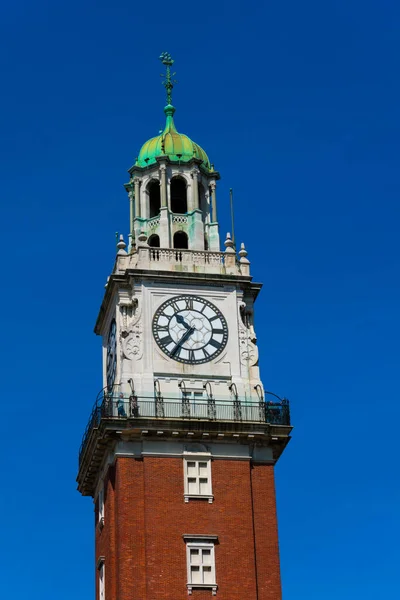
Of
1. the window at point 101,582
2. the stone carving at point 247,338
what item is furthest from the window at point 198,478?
the stone carving at point 247,338

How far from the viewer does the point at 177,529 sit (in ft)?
196

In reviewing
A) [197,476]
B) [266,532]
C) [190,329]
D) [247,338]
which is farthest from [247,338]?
[266,532]

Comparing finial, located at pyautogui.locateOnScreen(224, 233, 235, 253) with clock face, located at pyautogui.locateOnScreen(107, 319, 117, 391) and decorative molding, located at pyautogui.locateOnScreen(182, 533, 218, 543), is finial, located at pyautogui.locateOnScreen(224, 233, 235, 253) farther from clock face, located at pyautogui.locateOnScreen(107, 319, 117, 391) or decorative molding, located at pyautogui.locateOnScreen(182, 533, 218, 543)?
decorative molding, located at pyautogui.locateOnScreen(182, 533, 218, 543)

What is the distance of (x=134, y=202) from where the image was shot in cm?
7012

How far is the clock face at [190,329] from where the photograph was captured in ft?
210

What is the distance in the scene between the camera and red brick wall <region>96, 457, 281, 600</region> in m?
58.7

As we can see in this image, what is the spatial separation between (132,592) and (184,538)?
3.15 meters

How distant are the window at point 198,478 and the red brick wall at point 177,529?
0.79 feet

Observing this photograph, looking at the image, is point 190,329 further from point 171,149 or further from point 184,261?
point 171,149

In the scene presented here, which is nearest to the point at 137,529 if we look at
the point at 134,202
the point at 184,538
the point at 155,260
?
the point at 184,538

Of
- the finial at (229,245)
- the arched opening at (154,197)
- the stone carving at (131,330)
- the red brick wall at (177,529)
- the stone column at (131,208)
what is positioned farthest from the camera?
the arched opening at (154,197)

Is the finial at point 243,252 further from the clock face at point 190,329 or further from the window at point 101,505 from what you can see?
the window at point 101,505

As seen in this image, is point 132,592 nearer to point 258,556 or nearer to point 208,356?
point 258,556

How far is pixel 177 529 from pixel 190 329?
946 centimetres
